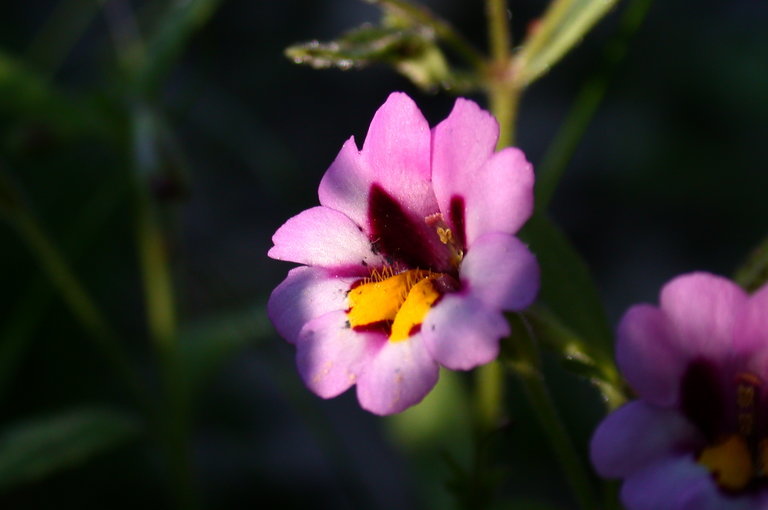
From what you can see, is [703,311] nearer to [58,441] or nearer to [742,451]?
[742,451]

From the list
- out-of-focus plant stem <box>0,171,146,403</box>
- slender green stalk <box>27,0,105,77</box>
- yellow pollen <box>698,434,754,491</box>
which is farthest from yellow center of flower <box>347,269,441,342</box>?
slender green stalk <box>27,0,105,77</box>

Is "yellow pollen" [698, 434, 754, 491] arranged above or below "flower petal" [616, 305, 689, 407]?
below

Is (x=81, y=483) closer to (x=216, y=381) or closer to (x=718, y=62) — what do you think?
(x=216, y=381)

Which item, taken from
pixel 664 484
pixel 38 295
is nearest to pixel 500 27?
pixel 664 484

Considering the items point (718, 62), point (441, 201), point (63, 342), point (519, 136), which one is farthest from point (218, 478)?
point (718, 62)

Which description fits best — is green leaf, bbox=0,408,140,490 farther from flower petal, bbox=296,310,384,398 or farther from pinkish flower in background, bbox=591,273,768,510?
pinkish flower in background, bbox=591,273,768,510

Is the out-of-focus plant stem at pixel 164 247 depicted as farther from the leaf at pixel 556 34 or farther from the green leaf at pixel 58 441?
the leaf at pixel 556 34

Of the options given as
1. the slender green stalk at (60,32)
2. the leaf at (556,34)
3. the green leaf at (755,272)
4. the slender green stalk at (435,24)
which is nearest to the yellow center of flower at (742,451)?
the green leaf at (755,272)
